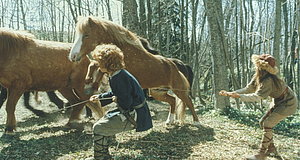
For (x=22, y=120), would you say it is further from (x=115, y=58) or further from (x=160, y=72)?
(x=115, y=58)

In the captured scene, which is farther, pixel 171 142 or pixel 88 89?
pixel 171 142

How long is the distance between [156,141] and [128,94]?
1.87m

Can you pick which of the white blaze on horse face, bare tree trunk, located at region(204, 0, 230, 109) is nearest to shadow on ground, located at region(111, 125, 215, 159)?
the white blaze on horse face

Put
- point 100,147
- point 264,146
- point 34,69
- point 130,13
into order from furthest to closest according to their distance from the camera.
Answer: point 130,13 → point 34,69 → point 264,146 → point 100,147

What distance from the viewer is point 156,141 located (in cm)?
520

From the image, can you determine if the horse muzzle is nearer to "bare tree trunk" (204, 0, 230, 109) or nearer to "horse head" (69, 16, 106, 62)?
"horse head" (69, 16, 106, 62)

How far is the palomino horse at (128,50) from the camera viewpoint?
523 centimetres

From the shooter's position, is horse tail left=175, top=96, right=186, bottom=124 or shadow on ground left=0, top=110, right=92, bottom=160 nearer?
shadow on ground left=0, top=110, right=92, bottom=160

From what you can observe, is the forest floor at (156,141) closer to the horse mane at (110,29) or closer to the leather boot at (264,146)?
the leather boot at (264,146)

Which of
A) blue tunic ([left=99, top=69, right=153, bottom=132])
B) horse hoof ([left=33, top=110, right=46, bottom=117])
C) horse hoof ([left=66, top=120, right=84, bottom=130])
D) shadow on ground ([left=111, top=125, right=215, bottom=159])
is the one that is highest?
blue tunic ([left=99, top=69, right=153, bottom=132])

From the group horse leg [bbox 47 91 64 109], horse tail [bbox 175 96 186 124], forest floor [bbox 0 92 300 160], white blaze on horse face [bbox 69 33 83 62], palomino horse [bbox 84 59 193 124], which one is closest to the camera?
forest floor [bbox 0 92 300 160]

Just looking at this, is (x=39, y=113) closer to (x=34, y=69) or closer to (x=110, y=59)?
(x=34, y=69)

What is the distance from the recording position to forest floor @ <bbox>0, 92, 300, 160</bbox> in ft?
14.7

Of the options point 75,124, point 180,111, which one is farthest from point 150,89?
point 75,124
